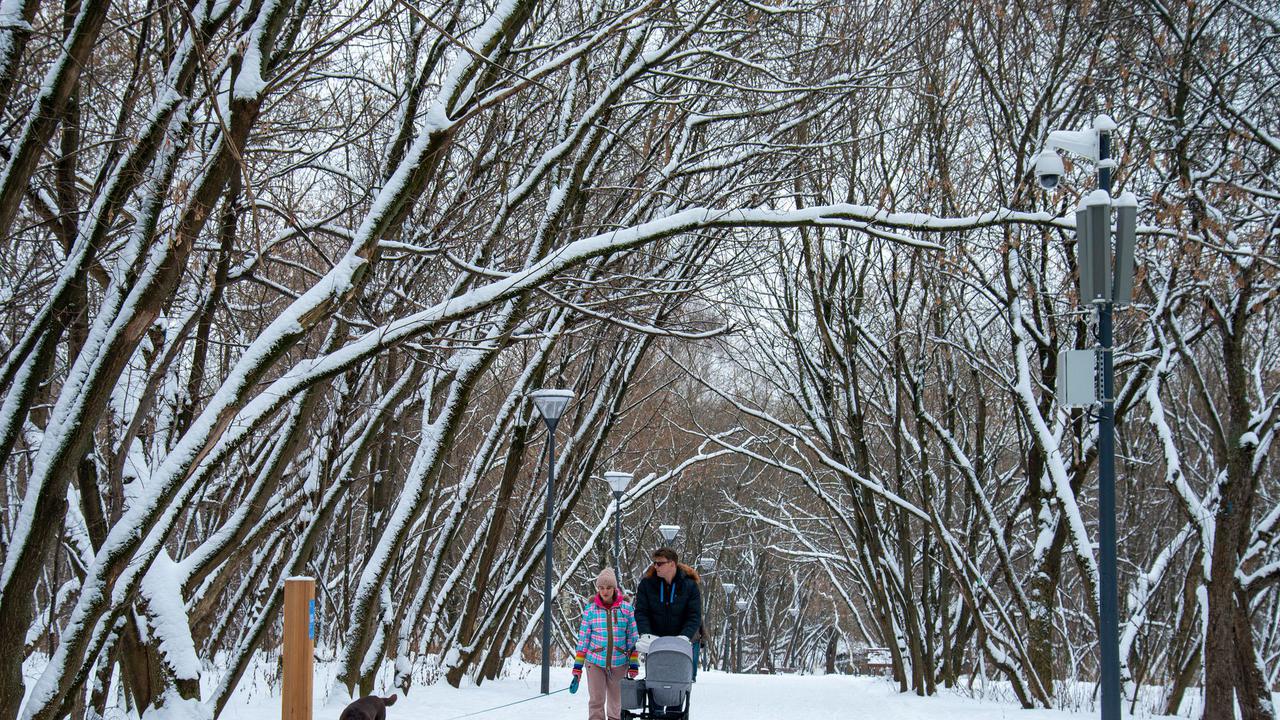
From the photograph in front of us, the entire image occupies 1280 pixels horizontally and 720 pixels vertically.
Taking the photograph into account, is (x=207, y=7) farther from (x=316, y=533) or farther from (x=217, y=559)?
(x=316, y=533)

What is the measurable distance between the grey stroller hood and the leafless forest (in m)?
2.45

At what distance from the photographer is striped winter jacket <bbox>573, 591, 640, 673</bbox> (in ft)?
29.3

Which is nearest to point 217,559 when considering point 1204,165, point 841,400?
point 1204,165

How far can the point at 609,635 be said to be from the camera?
29.3ft

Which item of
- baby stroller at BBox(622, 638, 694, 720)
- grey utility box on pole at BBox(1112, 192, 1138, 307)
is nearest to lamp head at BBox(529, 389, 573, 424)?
baby stroller at BBox(622, 638, 694, 720)

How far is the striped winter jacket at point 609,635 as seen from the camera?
29.3 feet

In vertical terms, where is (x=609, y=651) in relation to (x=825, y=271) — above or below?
below

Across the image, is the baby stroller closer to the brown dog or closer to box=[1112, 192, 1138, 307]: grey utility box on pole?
the brown dog

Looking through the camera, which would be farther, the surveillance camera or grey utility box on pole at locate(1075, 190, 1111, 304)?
the surveillance camera

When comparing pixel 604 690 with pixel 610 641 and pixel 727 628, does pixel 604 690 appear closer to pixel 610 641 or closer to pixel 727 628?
pixel 610 641

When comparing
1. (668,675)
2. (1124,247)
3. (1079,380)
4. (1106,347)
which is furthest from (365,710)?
(1124,247)

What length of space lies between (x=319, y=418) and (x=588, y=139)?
5277 mm

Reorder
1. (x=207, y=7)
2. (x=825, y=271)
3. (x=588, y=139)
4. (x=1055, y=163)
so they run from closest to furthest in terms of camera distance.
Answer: (x=207, y=7) < (x=1055, y=163) < (x=588, y=139) < (x=825, y=271)

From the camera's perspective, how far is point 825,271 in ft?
60.3
